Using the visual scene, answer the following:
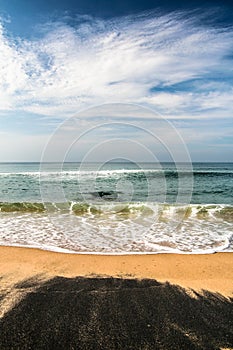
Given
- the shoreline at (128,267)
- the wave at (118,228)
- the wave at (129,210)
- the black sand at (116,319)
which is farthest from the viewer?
the wave at (129,210)

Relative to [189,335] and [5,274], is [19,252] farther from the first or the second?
[189,335]

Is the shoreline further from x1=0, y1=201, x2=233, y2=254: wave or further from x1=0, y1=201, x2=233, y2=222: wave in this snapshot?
x1=0, y1=201, x2=233, y2=222: wave

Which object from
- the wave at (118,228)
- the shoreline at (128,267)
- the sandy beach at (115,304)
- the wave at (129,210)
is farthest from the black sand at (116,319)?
the wave at (129,210)

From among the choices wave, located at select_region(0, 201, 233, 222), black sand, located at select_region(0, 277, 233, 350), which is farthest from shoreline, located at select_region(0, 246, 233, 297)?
wave, located at select_region(0, 201, 233, 222)

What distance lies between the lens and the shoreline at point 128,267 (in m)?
4.73

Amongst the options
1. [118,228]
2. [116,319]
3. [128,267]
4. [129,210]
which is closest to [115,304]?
[116,319]

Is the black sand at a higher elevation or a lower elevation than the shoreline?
higher

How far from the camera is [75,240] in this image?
7.85 meters

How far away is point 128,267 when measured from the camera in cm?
543

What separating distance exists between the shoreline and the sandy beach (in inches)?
0.7

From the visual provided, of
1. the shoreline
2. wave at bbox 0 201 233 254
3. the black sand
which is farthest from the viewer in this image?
wave at bbox 0 201 233 254

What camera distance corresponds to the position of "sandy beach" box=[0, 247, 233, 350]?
305 cm

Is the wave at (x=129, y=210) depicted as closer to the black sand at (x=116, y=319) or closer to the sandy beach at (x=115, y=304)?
the sandy beach at (x=115, y=304)

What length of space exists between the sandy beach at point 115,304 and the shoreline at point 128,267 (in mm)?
18
